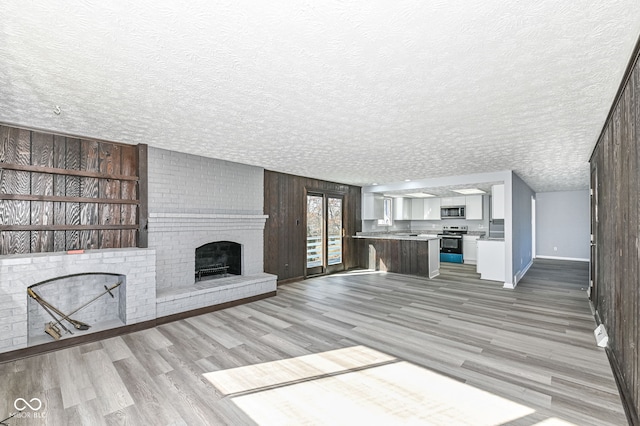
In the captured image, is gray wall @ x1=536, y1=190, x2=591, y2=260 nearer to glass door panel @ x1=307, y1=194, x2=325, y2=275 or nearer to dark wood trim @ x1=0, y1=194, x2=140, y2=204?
glass door panel @ x1=307, y1=194, x2=325, y2=275

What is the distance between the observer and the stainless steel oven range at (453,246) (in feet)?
28.5

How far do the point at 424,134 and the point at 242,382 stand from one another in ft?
10.5

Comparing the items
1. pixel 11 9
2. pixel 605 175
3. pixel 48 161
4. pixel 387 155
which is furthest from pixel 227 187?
pixel 605 175

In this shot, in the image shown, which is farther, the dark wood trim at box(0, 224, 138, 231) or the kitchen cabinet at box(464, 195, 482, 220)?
the kitchen cabinet at box(464, 195, 482, 220)

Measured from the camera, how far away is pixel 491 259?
Answer: 631 cm

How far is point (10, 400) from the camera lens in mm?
2184

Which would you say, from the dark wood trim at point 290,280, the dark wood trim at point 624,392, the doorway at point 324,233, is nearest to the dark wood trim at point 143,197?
the dark wood trim at point 290,280

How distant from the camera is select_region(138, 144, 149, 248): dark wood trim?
396 centimetres

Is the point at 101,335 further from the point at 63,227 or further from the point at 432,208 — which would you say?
the point at 432,208

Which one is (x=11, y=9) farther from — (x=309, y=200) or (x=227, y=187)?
(x=309, y=200)

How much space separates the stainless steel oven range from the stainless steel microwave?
46cm

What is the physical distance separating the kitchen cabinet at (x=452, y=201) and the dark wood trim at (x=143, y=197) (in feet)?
27.7

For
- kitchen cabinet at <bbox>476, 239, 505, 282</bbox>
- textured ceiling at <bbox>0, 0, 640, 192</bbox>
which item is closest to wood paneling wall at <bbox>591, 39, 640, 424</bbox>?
textured ceiling at <bbox>0, 0, 640, 192</bbox>

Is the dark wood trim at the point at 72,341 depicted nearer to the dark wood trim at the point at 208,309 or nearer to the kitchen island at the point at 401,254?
the dark wood trim at the point at 208,309
